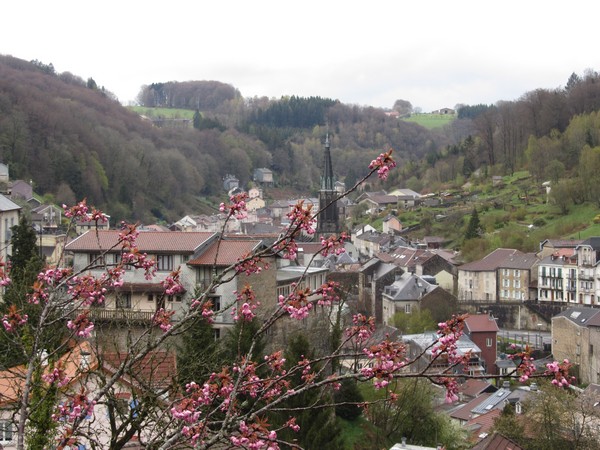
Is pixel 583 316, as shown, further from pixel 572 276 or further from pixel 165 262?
pixel 165 262

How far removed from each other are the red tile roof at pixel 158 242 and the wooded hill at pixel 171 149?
171ft

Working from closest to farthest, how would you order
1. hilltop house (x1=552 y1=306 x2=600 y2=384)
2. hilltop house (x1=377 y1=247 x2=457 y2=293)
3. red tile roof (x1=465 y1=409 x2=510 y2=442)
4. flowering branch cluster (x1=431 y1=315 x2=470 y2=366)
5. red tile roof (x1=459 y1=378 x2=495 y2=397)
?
flowering branch cluster (x1=431 y1=315 x2=470 y2=366) → red tile roof (x1=465 y1=409 x2=510 y2=442) → red tile roof (x1=459 y1=378 x2=495 y2=397) → hilltop house (x1=552 y1=306 x2=600 y2=384) → hilltop house (x1=377 y1=247 x2=457 y2=293)

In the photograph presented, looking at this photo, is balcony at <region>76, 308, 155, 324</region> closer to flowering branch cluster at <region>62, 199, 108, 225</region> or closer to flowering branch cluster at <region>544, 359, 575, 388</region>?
flowering branch cluster at <region>62, 199, 108, 225</region>

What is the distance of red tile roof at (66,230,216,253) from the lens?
21.4 metres

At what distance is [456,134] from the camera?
180 m

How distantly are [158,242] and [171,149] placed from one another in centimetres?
9346

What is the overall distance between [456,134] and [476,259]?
124 m

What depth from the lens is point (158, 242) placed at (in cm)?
2188

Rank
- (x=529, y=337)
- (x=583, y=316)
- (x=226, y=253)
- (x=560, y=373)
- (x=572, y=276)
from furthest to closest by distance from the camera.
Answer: (x=572, y=276) < (x=529, y=337) < (x=583, y=316) < (x=226, y=253) < (x=560, y=373)

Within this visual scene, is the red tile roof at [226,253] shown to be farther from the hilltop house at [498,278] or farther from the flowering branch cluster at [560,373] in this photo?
the hilltop house at [498,278]

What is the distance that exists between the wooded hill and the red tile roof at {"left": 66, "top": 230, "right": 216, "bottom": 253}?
52166 millimetres

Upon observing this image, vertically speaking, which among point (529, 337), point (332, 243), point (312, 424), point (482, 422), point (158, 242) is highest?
point (332, 243)

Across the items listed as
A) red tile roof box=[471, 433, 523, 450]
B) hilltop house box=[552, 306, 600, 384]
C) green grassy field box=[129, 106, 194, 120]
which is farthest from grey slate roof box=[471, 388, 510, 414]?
green grassy field box=[129, 106, 194, 120]

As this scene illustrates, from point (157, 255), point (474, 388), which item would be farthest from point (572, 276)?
point (157, 255)
